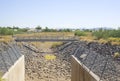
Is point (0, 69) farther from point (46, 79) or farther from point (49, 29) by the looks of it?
point (49, 29)

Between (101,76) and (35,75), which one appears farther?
(35,75)

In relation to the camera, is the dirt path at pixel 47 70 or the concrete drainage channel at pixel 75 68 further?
the dirt path at pixel 47 70

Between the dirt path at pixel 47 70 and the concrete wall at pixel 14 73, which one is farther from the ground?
the concrete wall at pixel 14 73

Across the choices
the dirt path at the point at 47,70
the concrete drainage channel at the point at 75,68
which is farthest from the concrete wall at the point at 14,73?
the dirt path at the point at 47,70

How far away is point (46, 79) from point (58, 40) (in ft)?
92.7

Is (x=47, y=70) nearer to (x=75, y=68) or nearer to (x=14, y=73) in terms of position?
(x=75, y=68)

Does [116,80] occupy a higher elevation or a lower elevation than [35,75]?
higher

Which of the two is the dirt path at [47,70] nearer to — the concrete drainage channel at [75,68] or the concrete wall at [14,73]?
the concrete drainage channel at [75,68]

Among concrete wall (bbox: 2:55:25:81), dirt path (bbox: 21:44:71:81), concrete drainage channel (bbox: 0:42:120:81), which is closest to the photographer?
concrete wall (bbox: 2:55:25:81)

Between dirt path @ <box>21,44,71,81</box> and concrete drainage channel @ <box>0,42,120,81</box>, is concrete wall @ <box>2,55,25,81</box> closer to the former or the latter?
concrete drainage channel @ <box>0,42,120,81</box>

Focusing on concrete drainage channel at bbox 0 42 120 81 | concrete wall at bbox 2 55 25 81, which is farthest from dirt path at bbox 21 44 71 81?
concrete wall at bbox 2 55 25 81

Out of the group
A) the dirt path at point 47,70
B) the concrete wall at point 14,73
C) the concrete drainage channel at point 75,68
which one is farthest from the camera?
the dirt path at point 47,70

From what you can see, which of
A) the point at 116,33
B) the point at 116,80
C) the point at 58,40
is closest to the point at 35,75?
the point at 116,80

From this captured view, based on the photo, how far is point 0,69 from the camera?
40.9 feet
